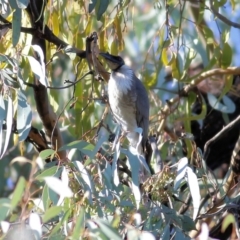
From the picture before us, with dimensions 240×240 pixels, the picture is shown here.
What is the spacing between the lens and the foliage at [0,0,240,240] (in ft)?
8.06

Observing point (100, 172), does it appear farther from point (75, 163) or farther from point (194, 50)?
point (194, 50)

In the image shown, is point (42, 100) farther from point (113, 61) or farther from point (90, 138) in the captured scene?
point (113, 61)

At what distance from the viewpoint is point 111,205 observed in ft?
8.83

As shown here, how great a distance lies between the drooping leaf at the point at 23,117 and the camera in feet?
9.04

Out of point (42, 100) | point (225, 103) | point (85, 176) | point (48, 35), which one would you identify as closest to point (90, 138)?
point (42, 100)

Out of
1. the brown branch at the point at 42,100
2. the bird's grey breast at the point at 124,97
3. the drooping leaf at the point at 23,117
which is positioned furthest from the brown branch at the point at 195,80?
the drooping leaf at the point at 23,117

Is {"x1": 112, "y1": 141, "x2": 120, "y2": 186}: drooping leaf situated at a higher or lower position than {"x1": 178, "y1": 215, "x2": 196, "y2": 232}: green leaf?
Answer: higher

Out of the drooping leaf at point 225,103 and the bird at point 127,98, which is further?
the drooping leaf at point 225,103

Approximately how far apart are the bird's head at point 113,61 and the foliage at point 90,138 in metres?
0.04

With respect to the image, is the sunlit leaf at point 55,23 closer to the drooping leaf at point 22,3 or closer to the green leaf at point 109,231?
the drooping leaf at point 22,3

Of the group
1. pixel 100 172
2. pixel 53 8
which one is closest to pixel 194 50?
pixel 53 8

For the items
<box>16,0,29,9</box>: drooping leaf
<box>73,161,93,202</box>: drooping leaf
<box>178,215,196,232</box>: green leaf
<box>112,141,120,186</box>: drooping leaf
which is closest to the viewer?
<box>73,161,93,202</box>: drooping leaf

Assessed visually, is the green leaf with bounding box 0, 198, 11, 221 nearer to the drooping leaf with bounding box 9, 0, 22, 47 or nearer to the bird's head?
the drooping leaf with bounding box 9, 0, 22, 47

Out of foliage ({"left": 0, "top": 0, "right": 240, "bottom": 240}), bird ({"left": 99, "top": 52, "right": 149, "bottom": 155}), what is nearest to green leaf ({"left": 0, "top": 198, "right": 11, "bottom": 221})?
foliage ({"left": 0, "top": 0, "right": 240, "bottom": 240})
